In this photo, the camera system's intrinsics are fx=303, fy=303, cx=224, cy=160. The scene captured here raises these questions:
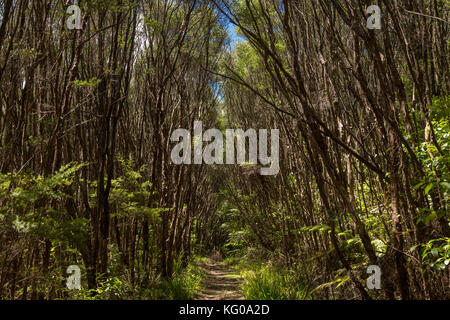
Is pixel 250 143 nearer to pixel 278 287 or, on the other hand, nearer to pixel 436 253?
pixel 278 287

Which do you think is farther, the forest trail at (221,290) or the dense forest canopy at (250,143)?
the forest trail at (221,290)

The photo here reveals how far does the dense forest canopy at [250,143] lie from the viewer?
2.46 metres

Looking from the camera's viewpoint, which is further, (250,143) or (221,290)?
(250,143)

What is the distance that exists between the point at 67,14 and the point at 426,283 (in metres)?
4.93

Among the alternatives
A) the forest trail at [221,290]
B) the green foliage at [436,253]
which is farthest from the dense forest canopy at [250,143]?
the forest trail at [221,290]

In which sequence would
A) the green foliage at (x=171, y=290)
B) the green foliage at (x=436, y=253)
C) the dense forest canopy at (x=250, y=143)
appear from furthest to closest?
the green foliage at (x=171, y=290)
the dense forest canopy at (x=250, y=143)
the green foliage at (x=436, y=253)

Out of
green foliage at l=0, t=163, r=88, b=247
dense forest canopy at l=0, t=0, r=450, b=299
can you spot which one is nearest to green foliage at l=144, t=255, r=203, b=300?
dense forest canopy at l=0, t=0, r=450, b=299

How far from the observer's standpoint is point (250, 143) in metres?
9.35

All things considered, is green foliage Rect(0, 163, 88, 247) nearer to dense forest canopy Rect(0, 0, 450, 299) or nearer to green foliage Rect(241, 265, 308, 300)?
dense forest canopy Rect(0, 0, 450, 299)

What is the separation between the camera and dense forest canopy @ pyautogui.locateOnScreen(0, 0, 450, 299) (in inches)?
97.0

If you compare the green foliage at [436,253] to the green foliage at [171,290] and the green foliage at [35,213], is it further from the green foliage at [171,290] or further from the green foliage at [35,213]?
the green foliage at [171,290]

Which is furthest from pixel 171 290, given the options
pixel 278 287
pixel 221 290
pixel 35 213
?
pixel 35 213

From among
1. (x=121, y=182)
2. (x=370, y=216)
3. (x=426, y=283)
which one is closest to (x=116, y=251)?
(x=121, y=182)
